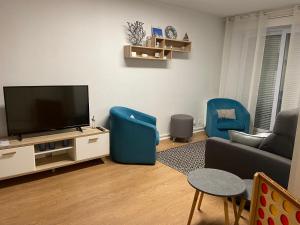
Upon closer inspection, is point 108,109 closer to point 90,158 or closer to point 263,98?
point 90,158

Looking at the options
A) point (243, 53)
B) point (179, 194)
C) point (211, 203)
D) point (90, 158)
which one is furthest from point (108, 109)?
point (243, 53)

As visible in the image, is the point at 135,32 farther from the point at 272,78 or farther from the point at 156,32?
the point at 272,78

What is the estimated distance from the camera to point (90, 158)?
3.28 meters

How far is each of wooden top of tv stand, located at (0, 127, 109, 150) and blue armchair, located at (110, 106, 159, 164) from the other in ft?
0.75

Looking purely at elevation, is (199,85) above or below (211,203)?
above

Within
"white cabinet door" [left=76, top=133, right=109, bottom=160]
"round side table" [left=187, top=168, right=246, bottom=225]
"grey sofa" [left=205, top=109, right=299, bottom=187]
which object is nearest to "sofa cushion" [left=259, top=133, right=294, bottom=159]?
"grey sofa" [left=205, top=109, right=299, bottom=187]

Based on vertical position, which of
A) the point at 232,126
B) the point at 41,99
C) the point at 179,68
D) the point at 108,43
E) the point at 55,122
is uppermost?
the point at 108,43

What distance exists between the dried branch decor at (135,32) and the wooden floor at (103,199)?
2024mm

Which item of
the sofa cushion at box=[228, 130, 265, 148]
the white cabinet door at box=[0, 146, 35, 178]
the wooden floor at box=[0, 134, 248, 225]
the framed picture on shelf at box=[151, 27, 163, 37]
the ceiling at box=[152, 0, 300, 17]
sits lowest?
the wooden floor at box=[0, 134, 248, 225]

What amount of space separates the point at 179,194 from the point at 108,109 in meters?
1.79

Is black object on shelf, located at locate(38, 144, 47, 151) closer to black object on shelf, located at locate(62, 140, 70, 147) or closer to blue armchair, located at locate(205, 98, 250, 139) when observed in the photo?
black object on shelf, located at locate(62, 140, 70, 147)

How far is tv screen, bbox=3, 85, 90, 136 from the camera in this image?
2799 mm

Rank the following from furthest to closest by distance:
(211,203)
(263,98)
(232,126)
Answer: (263,98) → (232,126) → (211,203)

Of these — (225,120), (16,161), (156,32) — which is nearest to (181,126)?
(225,120)
